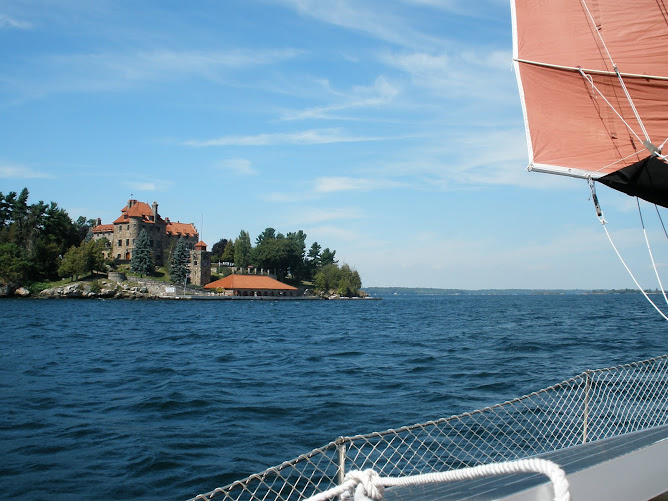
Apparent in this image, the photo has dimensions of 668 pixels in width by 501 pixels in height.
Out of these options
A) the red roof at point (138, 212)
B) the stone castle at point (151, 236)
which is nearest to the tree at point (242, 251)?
the stone castle at point (151, 236)

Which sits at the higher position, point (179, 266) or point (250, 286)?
point (179, 266)

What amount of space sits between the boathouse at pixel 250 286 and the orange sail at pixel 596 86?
4006 inches

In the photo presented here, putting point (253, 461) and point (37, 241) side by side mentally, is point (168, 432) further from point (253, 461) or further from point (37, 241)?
point (37, 241)

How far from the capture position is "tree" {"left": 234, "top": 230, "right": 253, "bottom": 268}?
426 ft

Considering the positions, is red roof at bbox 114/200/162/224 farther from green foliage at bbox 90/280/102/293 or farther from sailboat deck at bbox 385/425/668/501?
sailboat deck at bbox 385/425/668/501

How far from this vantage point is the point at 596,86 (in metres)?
6.71

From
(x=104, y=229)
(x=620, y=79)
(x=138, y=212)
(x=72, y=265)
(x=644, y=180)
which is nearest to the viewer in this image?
(x=644, y=180)

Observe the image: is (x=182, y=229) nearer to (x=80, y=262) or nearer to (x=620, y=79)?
(x=80, y=262)

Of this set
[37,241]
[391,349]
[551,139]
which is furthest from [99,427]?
[37,241]

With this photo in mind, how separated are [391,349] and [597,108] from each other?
1962 cm

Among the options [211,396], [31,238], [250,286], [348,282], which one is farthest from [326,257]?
[211,396]

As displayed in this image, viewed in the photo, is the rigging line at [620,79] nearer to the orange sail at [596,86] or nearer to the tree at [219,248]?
the orange sail at [596,86]

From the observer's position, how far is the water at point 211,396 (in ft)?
28.8

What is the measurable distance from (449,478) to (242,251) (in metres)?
130
